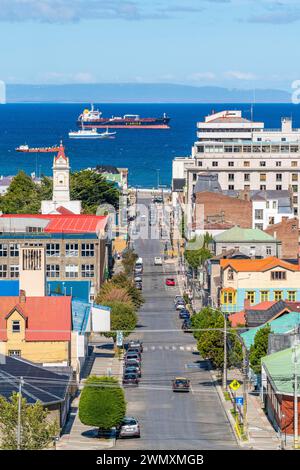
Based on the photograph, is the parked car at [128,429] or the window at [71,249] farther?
the window at [71,249]

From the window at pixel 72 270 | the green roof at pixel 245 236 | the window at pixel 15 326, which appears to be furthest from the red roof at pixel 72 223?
the window at pixel 15 326

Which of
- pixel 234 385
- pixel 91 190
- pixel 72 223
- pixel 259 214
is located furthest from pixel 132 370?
pixel 91 190

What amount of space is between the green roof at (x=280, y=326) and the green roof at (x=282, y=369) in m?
6.43

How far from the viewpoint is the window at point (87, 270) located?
9794 centimetres

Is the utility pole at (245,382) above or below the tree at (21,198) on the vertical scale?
below

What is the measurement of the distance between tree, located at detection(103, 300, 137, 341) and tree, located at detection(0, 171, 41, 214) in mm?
44382

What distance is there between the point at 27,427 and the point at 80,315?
28.2 metres

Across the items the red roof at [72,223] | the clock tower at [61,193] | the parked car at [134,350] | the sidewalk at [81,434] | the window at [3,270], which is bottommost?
the sidewalk at [81,434]

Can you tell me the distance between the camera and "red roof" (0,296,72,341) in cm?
6525

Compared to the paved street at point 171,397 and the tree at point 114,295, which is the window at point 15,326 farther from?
the tree at point 114,295

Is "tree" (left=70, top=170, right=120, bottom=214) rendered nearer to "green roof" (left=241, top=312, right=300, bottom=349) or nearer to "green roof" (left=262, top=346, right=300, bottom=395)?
"green roof" (left=241, top=312, right=300, bottom=349)

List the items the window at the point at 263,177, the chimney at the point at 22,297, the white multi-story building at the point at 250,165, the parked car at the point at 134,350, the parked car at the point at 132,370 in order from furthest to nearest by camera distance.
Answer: the window at the point at 263,177 < the white multi-story building at the point at 250,165 < the parked car at the point at 134,350 < the chimney at the point at 22,297 < the parked car at the point at 132,370

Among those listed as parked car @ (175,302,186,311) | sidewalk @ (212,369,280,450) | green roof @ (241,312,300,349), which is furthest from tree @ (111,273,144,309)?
sidewalk @ (212,369,280,450)

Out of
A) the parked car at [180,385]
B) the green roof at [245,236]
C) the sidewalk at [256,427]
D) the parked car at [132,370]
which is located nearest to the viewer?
the sidewalk at [256,427]
